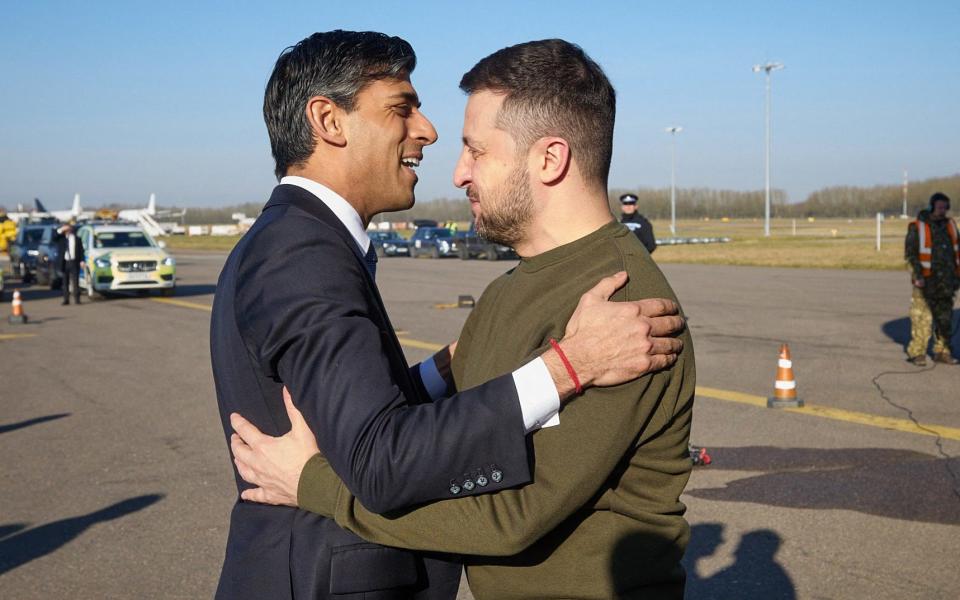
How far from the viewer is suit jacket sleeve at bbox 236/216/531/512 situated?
1.83m

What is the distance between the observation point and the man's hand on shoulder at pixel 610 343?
1.88 m

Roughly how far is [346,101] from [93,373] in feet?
36.7

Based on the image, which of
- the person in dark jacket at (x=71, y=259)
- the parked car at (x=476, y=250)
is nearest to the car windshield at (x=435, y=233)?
the parked car at (x=476, y=250)

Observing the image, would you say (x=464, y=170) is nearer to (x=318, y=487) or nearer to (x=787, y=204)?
(x=318, y=487)

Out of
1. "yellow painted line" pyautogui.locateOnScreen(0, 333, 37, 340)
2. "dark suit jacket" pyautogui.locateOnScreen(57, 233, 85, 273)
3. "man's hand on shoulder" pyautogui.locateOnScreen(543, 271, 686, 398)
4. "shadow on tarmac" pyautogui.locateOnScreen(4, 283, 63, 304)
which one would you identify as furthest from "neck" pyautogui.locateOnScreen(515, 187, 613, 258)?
"shadow on tarmac" pyautogui.locateOnScreen(4, 283, 63, 304)

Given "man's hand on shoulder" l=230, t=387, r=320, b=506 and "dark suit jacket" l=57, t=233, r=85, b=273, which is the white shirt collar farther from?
"dark suit jacket" l=57, t=233, r=85, b=273

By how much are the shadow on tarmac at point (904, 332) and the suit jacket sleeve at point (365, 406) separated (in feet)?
40.1

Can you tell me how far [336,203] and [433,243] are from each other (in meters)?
41.6

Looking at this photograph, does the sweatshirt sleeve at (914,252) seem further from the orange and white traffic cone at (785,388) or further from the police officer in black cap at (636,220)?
the orange and white traffic cone at (785,388)

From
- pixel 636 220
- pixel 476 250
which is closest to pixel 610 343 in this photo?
pixel 636 220

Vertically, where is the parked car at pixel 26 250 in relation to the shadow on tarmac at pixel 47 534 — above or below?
above

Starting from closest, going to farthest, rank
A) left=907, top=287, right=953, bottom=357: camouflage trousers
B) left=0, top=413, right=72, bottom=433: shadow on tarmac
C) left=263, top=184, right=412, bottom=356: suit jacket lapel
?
left=263, top=184, right=412, bottom=356: suit jacket lapel → left=0, top=413, right=72, bottom=433: shadow on tarmac → left=907, top=287, right=953, bottom=357: camouflage trousers

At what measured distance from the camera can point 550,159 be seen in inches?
87.4

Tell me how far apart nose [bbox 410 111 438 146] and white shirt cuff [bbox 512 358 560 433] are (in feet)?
3.08
